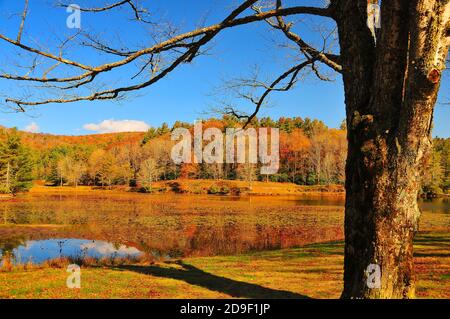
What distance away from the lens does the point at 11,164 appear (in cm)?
5769

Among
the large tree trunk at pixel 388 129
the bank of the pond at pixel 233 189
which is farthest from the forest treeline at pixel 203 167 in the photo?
the large tree trunk at pixel 388 129

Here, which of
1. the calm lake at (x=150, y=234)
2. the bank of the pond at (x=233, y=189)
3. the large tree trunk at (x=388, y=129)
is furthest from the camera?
the bank of the pond at (x=233, y=189)

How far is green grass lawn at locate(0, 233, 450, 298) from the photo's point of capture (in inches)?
258

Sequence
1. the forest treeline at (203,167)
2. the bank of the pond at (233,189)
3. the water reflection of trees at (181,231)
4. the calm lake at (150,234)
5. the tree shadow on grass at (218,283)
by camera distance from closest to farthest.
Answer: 1. the tree shadow on grass at (218,283)
2. the calm lake at (150,234)
3. the water reflection of trees at (181,231)
4. the bank of the pond at (233,189)
5. the forest treeline at (203,167)

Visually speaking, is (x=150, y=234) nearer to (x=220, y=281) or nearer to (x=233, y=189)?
(x=220, y=281)

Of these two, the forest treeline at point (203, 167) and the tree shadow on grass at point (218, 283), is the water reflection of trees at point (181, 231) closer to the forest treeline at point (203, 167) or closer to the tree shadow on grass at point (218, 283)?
the tree shadow on grass at point (218, 283)

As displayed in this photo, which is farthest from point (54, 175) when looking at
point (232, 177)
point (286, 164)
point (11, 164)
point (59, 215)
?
point (59, 215)

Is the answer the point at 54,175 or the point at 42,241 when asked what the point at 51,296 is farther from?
the point at 54,175

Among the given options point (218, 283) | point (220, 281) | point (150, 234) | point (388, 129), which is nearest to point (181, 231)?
point (150, 234)

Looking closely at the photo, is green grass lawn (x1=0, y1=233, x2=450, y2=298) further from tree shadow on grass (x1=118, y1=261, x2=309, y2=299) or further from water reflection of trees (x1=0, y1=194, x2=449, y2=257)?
water reflection of trees (x1=0, y1=194, x2=449, y2=257)

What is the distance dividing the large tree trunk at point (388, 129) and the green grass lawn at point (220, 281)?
6.98 feet

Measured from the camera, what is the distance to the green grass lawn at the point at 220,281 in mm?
6551
